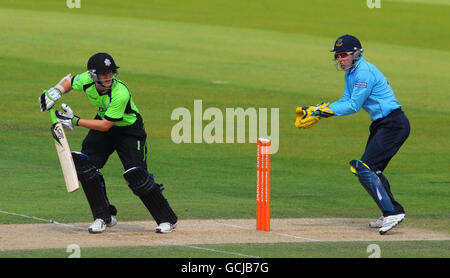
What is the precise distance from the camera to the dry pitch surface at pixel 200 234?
11.2 m

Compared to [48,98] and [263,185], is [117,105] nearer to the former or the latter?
[48,98]

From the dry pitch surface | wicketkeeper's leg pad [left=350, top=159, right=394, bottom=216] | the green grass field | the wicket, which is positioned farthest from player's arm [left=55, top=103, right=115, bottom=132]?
wicketkeeper's leg pad [left=350, top=159, right=394, bottom=216]

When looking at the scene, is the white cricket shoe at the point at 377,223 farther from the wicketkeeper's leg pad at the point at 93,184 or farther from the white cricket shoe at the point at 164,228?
the wicketkeeper's leg pad at the point at 93,184

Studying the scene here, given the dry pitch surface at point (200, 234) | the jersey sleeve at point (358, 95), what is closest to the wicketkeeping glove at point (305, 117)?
the jersey sleeve at point (358, 95)

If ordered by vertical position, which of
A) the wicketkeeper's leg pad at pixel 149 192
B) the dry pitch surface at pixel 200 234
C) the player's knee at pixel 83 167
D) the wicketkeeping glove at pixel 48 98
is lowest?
the dry pitch surface at pixel 200 234

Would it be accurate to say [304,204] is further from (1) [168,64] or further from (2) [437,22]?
(2) [437,22]

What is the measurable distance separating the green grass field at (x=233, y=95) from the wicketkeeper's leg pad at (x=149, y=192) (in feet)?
3.78

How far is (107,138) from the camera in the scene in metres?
11.9

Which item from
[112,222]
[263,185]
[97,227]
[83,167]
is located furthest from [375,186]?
[83,167]

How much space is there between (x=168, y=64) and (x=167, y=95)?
5374 millimetres

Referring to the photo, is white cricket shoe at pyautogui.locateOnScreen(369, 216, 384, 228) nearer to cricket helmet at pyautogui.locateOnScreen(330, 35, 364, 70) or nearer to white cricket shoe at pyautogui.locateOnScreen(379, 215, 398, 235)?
white cricket shoe at pyautogui.locateOnScreen(379, 215, 398, 235)

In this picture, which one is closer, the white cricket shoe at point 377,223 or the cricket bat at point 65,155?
the cricket bat at point 65,155

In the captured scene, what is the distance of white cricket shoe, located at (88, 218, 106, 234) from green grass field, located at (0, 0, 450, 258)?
3.87 ft

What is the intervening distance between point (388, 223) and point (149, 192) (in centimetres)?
279
